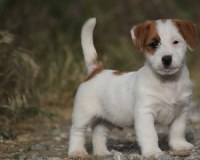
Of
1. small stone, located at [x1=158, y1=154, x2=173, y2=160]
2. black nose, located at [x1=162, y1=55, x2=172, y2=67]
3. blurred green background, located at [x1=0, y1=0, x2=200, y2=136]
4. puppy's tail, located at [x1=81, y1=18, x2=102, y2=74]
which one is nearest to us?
small stone, located at [x1=158, y1=154, x2=173, y2=160]

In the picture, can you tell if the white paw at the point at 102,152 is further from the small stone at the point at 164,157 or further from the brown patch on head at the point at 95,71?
the small stone at the point at 164,157

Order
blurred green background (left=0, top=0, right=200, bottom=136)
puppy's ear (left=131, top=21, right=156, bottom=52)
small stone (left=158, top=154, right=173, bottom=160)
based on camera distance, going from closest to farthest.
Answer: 1. small stone (left=158, top=154, right=173, bottom=160)
2. puppy's ear (left=131, top=21, right=156, bottom=52)
3. blurred green background (left=0, top=0, right=200, bottom=136)

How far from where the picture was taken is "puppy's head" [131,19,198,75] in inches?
250

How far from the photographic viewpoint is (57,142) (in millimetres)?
8297

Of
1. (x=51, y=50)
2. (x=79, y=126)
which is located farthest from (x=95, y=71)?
(x=51, y=50)

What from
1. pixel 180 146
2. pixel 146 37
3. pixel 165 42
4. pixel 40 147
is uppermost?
pixel 146 37

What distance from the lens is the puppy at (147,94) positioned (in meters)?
6.42

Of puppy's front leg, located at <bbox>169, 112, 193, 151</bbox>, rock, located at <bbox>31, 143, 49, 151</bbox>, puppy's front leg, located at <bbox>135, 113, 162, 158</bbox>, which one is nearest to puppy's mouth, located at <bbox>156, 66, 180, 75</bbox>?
puppy's front leg, located at <bbox>135, 113, 162, 158</bbox>

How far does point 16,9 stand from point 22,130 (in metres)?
2.70

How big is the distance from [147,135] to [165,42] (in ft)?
2.81

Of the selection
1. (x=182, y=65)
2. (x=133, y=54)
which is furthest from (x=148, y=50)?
(x=133, y=54)

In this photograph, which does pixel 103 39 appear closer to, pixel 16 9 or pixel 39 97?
pixel 16 9

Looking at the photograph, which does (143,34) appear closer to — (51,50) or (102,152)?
(102,152)

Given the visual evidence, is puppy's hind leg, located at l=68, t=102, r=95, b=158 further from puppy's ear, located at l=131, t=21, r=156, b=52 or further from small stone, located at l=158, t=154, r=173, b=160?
small stone, located at l=158, t=154, r=173, b=160
